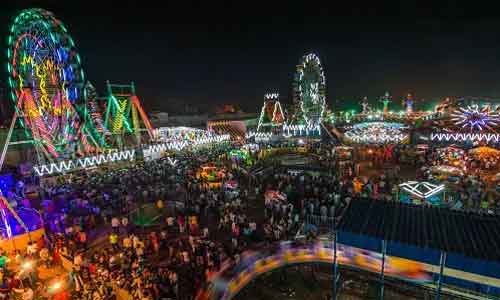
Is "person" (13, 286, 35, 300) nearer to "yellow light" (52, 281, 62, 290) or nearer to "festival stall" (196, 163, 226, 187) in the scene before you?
"yellow light" (52, 281, 62, 290)

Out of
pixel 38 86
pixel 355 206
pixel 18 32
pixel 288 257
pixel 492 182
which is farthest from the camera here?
pixel 38 86

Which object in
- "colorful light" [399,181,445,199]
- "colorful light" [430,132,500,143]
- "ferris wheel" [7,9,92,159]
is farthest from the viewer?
"colorful light" [430,132,500,143]

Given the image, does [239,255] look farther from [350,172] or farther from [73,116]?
[73,116]

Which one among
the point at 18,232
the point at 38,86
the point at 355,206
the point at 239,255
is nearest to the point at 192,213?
the point at 239,255

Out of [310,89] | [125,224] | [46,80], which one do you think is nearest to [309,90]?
[310,89]

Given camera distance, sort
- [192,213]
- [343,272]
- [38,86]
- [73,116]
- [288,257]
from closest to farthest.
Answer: [343,272] < [288,257] < [192,213] < [38,86] < [73,116]

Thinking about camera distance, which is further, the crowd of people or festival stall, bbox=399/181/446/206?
festival stall, bbox=399/181/446/206

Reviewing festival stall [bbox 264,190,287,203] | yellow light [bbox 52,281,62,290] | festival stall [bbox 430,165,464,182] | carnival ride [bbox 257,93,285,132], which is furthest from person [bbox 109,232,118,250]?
carnival ride [bbox 257,93,285,132]

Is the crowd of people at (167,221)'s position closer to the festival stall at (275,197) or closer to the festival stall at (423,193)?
the festival stall at (275,197)
